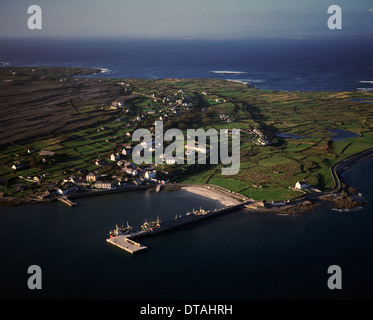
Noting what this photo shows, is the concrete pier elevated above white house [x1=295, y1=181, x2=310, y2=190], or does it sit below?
below

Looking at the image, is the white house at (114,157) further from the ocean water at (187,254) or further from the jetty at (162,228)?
the jetty at (162,228)

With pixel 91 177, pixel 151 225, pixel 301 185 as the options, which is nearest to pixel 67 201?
pixel 91 177

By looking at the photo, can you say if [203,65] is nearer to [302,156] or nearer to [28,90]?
[28,90]

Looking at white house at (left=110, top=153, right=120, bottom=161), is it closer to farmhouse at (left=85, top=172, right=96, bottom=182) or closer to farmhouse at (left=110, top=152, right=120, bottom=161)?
farmhouse at (left=110, top=152, right=120, bottom=161)

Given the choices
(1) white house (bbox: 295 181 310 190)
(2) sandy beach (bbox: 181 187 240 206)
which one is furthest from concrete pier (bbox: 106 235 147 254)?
(1) white house (bbox: 295 181 310 190)

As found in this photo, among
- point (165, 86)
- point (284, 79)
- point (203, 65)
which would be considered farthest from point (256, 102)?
point (203, 65)

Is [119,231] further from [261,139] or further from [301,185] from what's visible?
[261,139]

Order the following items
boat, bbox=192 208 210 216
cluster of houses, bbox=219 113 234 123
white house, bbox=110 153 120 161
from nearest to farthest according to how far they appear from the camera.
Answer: boat, bbox=192 208 210 216, white house, bbox=110 153 120 161, cluster of houses, bbox=219 113 234 123
